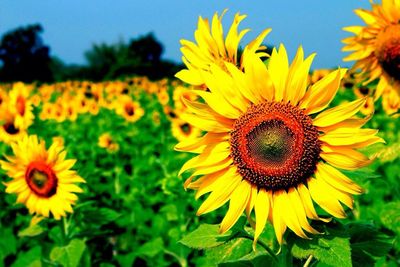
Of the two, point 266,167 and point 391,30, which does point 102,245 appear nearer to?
point 391,30

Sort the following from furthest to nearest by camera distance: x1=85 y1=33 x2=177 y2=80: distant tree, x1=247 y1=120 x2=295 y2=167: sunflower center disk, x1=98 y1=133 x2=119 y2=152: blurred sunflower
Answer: x1=85 y1=33 x2=177 y2=80: distant tree, x1=98 y1=133 x2=119 y2=152: blurred sunflower, x1=247 y1=120 x2=295 y2=167: sunflower center disk

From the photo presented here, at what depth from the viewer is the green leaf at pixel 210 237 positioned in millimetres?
2102

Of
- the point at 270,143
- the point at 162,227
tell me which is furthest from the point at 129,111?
the point at 270,143

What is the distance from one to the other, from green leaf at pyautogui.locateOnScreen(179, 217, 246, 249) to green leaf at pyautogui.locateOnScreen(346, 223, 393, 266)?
0.41 meters

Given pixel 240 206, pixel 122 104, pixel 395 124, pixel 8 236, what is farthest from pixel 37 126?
pixel 395 124

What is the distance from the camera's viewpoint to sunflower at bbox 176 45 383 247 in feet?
6.27

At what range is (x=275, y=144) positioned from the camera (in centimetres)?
201

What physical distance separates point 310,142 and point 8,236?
3.68 metres

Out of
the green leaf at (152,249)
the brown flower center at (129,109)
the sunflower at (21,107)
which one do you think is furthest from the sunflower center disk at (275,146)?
the brown flower center at (129,109)

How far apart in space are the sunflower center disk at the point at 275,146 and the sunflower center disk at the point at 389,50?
50.8 inches

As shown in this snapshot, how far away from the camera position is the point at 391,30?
308cm

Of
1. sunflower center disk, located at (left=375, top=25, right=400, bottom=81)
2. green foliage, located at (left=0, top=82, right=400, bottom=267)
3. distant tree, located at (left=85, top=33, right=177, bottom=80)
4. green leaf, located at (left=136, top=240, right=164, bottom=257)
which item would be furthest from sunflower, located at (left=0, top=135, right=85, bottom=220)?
distant tree, located at (left=85, top=33, right=177, bottom=80)

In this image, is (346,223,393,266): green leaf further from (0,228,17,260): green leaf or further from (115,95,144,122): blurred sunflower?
(115,95,144,122): blurred sunflower

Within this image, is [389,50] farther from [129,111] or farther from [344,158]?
[129,111]
